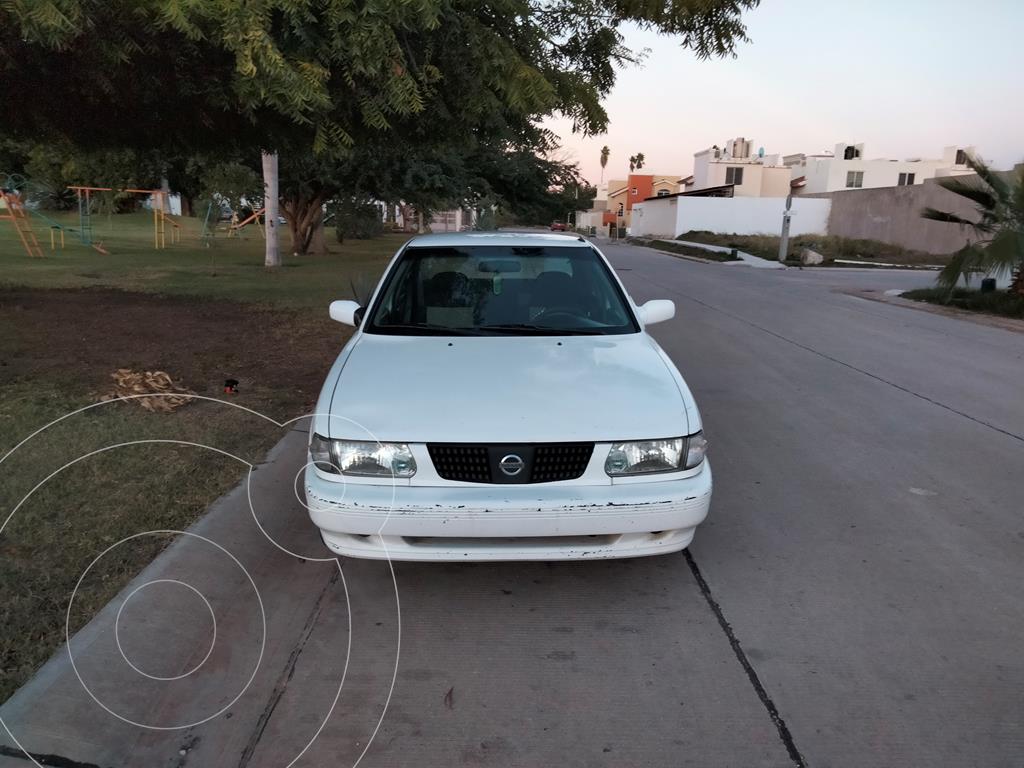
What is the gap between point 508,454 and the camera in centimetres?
338

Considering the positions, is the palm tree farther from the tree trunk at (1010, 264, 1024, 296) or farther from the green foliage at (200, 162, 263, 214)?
the green foliage at (200, 162, 263, 214)

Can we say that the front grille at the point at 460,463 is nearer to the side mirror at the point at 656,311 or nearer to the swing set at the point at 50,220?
the side mirror at the point at 656,311

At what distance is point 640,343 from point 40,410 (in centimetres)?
478

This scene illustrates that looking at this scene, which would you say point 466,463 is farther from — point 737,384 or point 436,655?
point 737,384

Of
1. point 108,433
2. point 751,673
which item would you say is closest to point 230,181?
point 108,433

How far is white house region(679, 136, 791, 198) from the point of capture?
67250 mm

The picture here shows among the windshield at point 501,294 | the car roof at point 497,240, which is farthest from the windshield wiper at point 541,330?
the car roof at point 497,240

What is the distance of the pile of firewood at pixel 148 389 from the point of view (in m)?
6.64

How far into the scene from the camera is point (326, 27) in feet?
16.3

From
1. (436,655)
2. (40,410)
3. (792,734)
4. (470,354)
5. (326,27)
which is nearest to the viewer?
(792,734)

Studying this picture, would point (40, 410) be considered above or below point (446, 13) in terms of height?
below

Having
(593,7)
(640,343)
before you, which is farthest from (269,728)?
(593,7)

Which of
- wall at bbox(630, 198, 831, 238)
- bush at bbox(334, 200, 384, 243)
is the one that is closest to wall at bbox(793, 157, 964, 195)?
wall at bbox(630, 198, 831, 238)

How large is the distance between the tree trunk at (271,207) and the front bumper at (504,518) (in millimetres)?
18008
